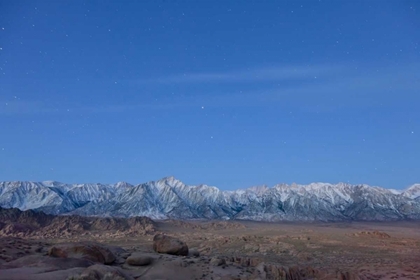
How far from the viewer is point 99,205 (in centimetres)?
14288

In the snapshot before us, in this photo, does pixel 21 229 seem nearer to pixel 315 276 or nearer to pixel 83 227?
pixel 83 227

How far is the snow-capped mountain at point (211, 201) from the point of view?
134950 millimetres

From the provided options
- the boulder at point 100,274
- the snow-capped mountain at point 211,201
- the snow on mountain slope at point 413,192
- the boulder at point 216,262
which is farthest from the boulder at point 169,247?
the snow on mountain slope at point 413,192

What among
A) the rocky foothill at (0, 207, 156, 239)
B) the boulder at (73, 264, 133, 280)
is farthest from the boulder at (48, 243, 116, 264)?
the rocky foothill at (0, 207, 156, 239)

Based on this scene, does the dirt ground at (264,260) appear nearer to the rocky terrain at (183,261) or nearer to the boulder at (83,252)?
the rocky terrain at (183,261)

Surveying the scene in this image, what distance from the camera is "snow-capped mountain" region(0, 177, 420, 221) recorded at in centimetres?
13495

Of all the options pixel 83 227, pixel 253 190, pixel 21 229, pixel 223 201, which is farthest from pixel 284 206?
pixel 21 229

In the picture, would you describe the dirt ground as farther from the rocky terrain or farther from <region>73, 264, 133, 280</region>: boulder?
<region>73, 264, 133, 280</region>: boulder

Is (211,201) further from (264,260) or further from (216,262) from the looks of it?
(216,262)

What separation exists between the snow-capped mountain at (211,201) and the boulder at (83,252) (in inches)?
4336

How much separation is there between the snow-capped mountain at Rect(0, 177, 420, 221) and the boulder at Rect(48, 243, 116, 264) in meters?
110

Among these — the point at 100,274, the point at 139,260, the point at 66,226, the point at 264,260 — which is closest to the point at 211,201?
the point at 66,226

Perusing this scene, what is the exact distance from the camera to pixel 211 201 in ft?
516

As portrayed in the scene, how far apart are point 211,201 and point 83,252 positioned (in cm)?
14213
